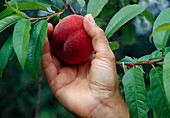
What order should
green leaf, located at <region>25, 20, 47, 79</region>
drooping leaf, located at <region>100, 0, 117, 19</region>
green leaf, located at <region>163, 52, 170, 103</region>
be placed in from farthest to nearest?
drooping leaf, located at <region>100, 0, 117, 19</region>, green leaf, located at <region>25, 20, 47, 79</region>, green leaf, located at <region>163, 52, 170, 103</region>

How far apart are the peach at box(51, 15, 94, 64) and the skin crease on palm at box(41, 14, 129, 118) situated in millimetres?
→ 30

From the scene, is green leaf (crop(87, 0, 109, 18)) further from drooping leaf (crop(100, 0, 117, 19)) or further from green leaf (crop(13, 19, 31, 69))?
drooping leaf (crop(100, 0, 117, 19))

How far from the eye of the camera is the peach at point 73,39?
0.74 metres

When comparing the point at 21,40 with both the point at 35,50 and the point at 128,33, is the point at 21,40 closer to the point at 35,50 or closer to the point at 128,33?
the point at 35,50

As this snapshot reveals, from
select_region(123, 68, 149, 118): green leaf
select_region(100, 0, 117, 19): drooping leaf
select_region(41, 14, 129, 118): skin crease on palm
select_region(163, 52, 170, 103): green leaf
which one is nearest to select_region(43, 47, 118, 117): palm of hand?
select_region(41, 14, 129, 118): skin crease on palm

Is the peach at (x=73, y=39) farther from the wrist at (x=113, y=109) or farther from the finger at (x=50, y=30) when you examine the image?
the wrist at (x=113, y=109)

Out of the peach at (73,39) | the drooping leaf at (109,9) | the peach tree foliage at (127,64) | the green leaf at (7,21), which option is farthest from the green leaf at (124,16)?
the drooping leaf at (109,9)

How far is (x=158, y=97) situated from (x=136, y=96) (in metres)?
0.06

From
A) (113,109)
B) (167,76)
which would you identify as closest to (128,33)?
(113,109)

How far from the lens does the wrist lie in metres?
0.70

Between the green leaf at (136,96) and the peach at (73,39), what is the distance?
0.23 meters

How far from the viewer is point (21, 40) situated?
20.6 inches

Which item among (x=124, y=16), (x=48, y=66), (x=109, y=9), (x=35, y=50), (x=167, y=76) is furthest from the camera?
(x=109, y=9)

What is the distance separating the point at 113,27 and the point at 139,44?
1.70 m
